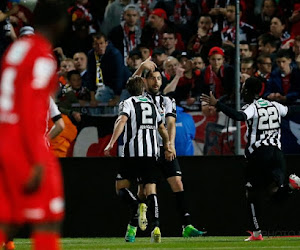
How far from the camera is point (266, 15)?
15.3 meters

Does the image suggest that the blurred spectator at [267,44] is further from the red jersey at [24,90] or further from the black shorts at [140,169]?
the red jersey at [24,90]

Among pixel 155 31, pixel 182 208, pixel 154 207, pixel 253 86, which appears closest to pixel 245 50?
pixel 155 31

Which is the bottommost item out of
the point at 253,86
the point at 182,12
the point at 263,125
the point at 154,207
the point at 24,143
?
the point at 154,207

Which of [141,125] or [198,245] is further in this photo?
[141,125]

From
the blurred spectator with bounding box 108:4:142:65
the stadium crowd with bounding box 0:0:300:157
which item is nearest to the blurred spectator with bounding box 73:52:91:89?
the stadium crowd with bounding box 0:0:300:157

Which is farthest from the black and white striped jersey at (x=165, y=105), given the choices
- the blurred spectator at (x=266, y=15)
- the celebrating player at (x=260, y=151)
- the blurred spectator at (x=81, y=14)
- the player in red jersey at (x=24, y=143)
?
the player in red jersey at (x=24, y=143)

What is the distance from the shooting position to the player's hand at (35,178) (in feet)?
14.1

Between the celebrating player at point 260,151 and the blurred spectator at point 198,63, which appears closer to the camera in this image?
the celebrating player at point 260,151

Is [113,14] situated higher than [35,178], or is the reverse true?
[35,178]

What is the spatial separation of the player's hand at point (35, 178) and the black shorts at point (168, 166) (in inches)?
289

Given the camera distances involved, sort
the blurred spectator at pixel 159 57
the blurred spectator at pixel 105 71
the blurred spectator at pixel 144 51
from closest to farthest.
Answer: the blurred spectator at pixel 105 71
the blurred spectator at pixel 159 57
the blurred spectator at pixel 144 51

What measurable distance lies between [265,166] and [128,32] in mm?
4797

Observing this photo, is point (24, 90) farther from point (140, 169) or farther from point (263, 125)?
point (263, 125)

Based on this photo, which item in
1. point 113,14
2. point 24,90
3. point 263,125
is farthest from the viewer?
point 113,14
